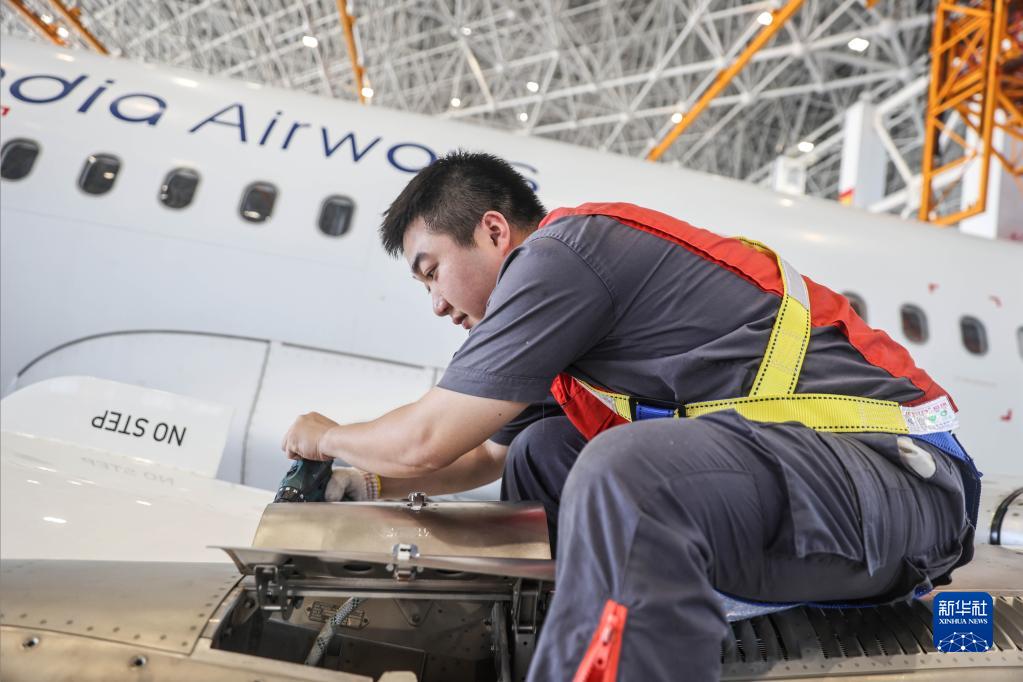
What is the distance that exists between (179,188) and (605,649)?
175 inches

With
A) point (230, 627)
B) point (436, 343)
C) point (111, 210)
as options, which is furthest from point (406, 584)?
point (111, 210)

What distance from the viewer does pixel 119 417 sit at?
3467 mm

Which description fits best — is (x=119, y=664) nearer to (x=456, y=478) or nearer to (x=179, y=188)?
(x=456, y=478)

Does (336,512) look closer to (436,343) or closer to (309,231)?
(436,343)

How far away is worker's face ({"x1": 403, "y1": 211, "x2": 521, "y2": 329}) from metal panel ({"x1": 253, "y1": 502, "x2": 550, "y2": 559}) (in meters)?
0.59

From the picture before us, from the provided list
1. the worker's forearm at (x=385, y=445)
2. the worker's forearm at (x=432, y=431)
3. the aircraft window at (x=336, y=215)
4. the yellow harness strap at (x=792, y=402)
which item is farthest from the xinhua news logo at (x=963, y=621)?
the aircraft window at (x=336, y=215)

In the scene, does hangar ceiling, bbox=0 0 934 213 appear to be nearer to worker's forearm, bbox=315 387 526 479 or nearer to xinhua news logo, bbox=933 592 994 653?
xinhua news logo, bbox=933 592 994 653

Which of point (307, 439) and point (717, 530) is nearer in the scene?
point (717, 530)

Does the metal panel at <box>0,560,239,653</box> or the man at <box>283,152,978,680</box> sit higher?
the man at <box>283,152,978,680</box>

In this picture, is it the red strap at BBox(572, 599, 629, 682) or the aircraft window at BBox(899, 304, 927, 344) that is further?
the aircraft window at BBox(899, 304, 927, 344)

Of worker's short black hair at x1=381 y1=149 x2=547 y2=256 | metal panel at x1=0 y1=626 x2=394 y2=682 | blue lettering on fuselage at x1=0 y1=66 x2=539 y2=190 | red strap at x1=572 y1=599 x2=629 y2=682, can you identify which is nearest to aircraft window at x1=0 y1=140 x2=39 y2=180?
blue lettering on fuselage at x1=0 y1=66 x2=539 y2=190

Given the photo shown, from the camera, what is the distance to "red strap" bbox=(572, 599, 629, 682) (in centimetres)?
130

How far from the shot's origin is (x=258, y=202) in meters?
4.86

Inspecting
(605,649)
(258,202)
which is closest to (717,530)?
(605,649)
